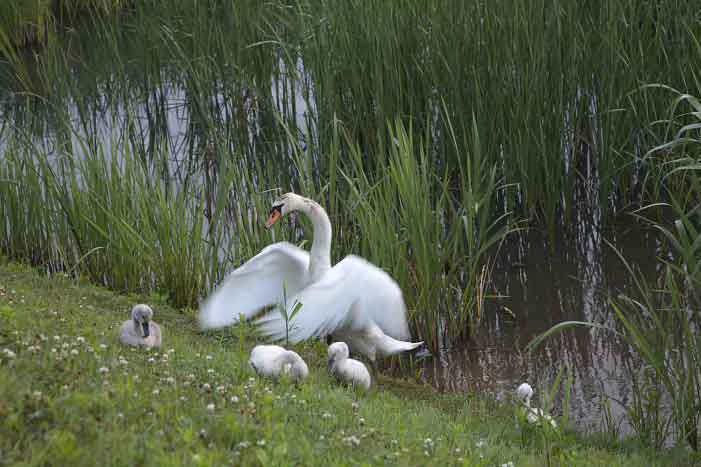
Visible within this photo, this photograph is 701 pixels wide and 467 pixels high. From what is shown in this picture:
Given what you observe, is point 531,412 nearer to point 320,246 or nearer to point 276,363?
point 276,363

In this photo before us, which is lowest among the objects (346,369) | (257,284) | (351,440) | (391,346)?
(391,346)

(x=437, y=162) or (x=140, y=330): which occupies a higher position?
(x=140, y=330)

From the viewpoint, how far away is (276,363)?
4.83m

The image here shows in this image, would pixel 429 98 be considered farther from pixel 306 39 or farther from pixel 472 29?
pixel 306 39

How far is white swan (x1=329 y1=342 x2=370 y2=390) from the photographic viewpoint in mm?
5219

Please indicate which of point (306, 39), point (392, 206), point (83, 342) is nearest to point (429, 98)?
point (306, 39)

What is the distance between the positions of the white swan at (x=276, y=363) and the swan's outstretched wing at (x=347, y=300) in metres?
0.43

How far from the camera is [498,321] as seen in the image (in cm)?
741

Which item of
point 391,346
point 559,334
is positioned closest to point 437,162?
point 559,334

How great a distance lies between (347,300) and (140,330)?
1272mm

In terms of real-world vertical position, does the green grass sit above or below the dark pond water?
above

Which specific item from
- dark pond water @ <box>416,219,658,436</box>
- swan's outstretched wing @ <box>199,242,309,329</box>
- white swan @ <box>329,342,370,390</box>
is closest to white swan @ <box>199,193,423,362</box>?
swan's outstretched wing @ <box>199,242,309,329</box>

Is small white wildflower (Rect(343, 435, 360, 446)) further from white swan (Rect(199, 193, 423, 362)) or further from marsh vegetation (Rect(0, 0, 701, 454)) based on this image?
marsh vegetation (Rect(0, 0, 701, 454))

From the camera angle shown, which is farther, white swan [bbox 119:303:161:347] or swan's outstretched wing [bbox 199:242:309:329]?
swan's outstretched wing [bbox 199:242:309:329]
